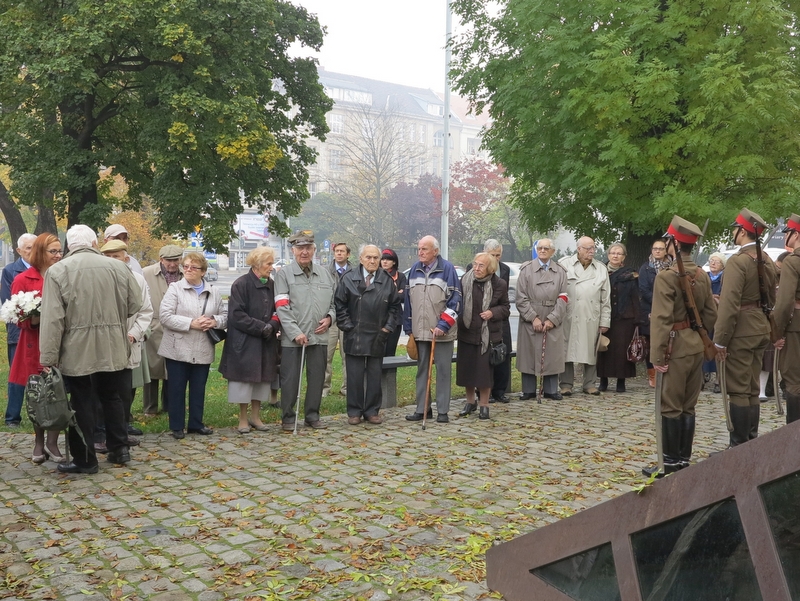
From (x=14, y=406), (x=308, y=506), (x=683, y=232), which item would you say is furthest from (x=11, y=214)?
(x=683, y=232)

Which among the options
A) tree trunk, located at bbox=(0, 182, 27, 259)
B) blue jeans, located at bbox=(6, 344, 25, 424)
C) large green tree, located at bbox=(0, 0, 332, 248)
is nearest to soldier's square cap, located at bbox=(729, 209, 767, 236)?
blue jeans, located at bbox=(6, 344, 25, 424)

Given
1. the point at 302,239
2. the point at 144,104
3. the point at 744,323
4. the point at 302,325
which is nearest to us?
the point at 744,323

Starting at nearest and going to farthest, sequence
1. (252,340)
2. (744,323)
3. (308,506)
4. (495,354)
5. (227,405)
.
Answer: (308,506) < (744,323) < (252,340) < (495,354) < (227,405)

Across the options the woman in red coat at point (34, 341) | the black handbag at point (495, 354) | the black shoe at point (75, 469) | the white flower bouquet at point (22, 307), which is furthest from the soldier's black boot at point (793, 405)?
the white flower bouquet at point (22, 307)

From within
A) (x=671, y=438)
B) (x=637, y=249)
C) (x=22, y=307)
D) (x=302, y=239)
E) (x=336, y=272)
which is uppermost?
(x=637, y=249)

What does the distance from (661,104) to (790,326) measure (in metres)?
5.86

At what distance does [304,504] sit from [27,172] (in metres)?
18.4

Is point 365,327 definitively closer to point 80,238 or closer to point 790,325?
point 80,238

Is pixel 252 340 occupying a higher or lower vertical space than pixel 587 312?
lower

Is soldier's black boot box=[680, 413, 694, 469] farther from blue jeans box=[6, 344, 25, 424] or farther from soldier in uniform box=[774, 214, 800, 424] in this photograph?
blue jeans box=[6, 344, 25, 424]

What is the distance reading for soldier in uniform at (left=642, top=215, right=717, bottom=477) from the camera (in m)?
6.75

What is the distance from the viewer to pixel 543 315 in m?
11.3

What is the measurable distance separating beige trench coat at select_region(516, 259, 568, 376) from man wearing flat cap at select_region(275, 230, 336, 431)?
3.17 metres

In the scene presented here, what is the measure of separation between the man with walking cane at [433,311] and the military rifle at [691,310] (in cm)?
328
